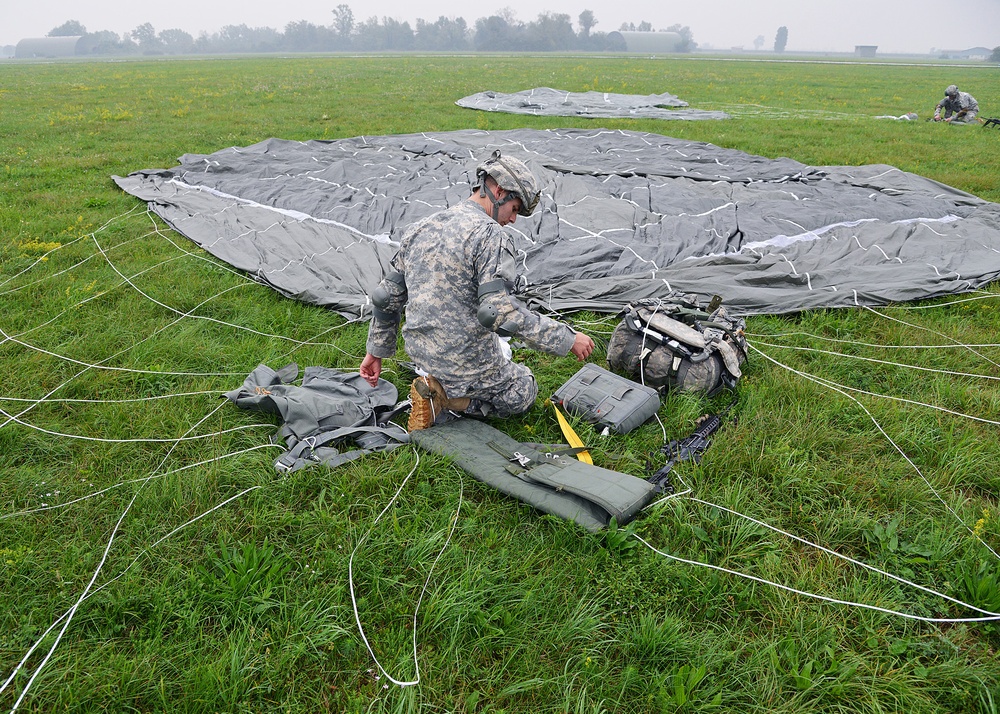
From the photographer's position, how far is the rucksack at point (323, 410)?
3.67 metres

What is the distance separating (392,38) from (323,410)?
144418mm

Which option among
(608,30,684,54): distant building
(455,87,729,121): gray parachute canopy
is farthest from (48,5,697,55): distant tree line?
(455,87,729,121): gray parachute canopy

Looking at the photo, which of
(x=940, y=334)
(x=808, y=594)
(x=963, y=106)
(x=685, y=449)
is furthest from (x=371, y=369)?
(x=963, y=106)

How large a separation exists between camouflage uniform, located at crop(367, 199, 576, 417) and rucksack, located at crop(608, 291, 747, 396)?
96 cm

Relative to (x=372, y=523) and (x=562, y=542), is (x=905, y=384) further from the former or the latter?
(x=372, y=523)

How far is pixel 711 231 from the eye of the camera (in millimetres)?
6844

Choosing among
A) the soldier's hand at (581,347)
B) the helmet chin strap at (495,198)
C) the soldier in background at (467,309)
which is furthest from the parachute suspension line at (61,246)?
the soldier's hand at (581,347)

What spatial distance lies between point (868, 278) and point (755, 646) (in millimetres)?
4581

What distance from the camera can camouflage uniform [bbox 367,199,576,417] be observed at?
3.42 meters

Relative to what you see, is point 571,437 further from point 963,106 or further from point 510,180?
point 963,106

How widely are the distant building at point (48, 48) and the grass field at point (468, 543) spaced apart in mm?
142898

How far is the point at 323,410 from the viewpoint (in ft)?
12.8

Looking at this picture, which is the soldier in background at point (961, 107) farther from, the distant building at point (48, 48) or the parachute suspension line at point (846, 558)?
the distant building at point (48, 48)

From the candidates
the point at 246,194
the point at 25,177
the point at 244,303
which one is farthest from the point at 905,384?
the point at 25,177
